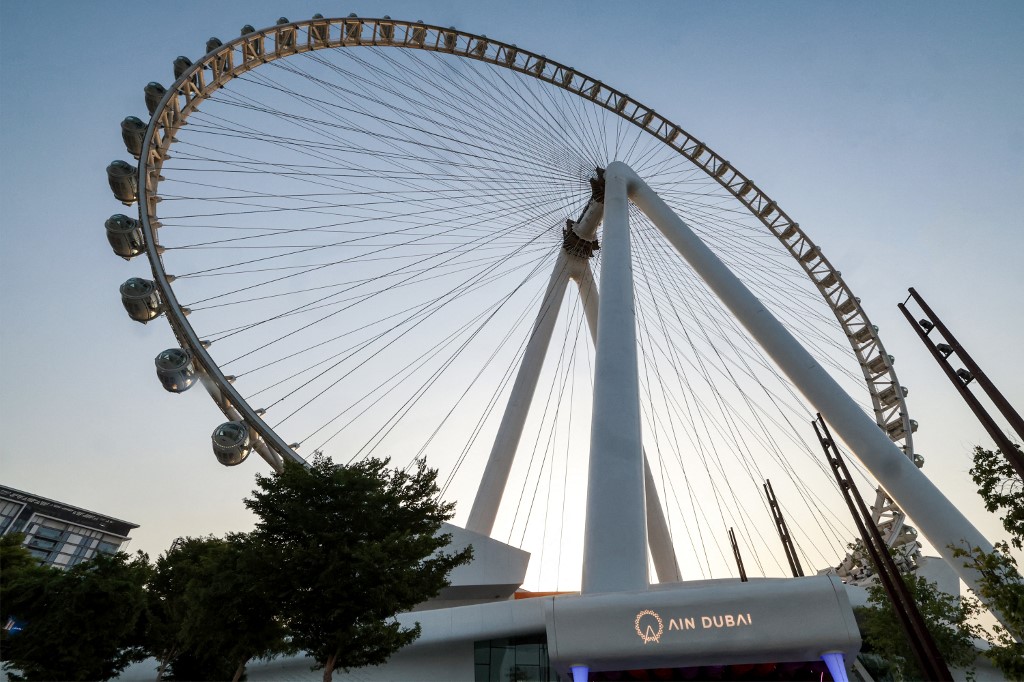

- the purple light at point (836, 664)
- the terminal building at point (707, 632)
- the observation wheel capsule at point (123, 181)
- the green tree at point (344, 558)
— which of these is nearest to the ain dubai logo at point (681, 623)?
the terminal building at point (707, 632)

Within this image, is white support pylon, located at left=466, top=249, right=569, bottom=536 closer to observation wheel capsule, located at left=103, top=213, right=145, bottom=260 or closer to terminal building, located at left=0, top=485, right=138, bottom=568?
observation wheel capsule, located at left=103, top=213, right=145, bottom=260

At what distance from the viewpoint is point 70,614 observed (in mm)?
17891

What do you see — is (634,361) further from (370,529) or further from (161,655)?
(161,655)

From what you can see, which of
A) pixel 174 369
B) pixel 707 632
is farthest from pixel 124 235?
pixel 707 632

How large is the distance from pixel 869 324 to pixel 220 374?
34824 mm

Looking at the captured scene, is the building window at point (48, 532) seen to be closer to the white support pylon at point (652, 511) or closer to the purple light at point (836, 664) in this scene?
the white support pylon at point (652, 511)

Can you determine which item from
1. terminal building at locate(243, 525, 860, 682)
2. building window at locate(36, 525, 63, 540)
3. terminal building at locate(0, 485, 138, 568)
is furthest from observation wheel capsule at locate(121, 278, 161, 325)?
building window at locate(36, 525, 63, 540)

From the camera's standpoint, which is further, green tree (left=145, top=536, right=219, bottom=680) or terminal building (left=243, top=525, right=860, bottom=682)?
green tree (left=145, top=536, right=219, bottom=680)

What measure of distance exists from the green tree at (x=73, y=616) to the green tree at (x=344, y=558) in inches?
324

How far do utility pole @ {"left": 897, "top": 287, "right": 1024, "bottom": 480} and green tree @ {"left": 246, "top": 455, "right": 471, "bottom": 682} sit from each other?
11.3 meters

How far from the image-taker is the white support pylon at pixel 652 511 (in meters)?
26.6

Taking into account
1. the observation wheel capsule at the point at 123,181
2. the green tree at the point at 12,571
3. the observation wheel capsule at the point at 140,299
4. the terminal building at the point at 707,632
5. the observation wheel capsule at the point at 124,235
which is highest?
the observation wheel capsule at the point at 123,181

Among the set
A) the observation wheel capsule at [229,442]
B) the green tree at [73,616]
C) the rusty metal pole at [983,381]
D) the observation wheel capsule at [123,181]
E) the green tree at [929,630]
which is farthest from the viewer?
the green tree at [929,630]

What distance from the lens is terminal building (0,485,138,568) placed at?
309 ft
